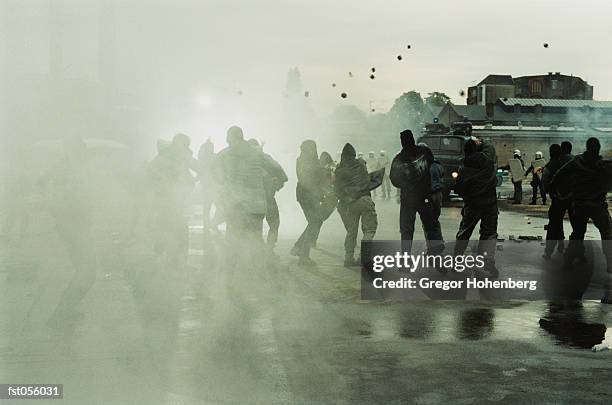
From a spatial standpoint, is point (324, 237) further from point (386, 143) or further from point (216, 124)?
point (386, 143)

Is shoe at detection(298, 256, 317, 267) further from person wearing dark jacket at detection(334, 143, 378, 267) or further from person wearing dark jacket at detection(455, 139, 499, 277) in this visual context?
person wearing dark jacket at detection(455, 139, 499, 277)

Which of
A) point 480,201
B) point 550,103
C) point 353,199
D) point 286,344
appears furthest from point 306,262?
point 550,103

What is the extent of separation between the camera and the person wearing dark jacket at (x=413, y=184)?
40.0ft

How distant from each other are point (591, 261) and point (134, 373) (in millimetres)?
8896

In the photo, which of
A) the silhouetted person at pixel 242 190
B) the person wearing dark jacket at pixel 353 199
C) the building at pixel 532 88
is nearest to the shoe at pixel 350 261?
the person wearing dark jacket at pixel 353 199

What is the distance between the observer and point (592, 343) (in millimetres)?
7582

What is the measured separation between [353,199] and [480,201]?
1.90 m

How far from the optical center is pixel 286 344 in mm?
7453

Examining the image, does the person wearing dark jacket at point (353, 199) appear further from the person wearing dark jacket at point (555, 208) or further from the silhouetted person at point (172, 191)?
the person wearing dark jacket at point (555, 208)

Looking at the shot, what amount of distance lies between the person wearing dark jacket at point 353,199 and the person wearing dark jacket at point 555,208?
270cm

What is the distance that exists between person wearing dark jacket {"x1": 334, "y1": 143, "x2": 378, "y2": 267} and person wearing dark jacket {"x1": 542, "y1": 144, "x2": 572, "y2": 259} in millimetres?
2703

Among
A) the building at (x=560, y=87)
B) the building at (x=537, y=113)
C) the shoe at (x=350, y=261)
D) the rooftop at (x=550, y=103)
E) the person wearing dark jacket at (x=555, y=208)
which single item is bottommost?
the shoe at (x=350, y=261)

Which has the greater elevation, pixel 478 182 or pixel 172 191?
pixel 478 182

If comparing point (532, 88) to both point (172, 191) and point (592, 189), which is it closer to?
point (592, 189)
